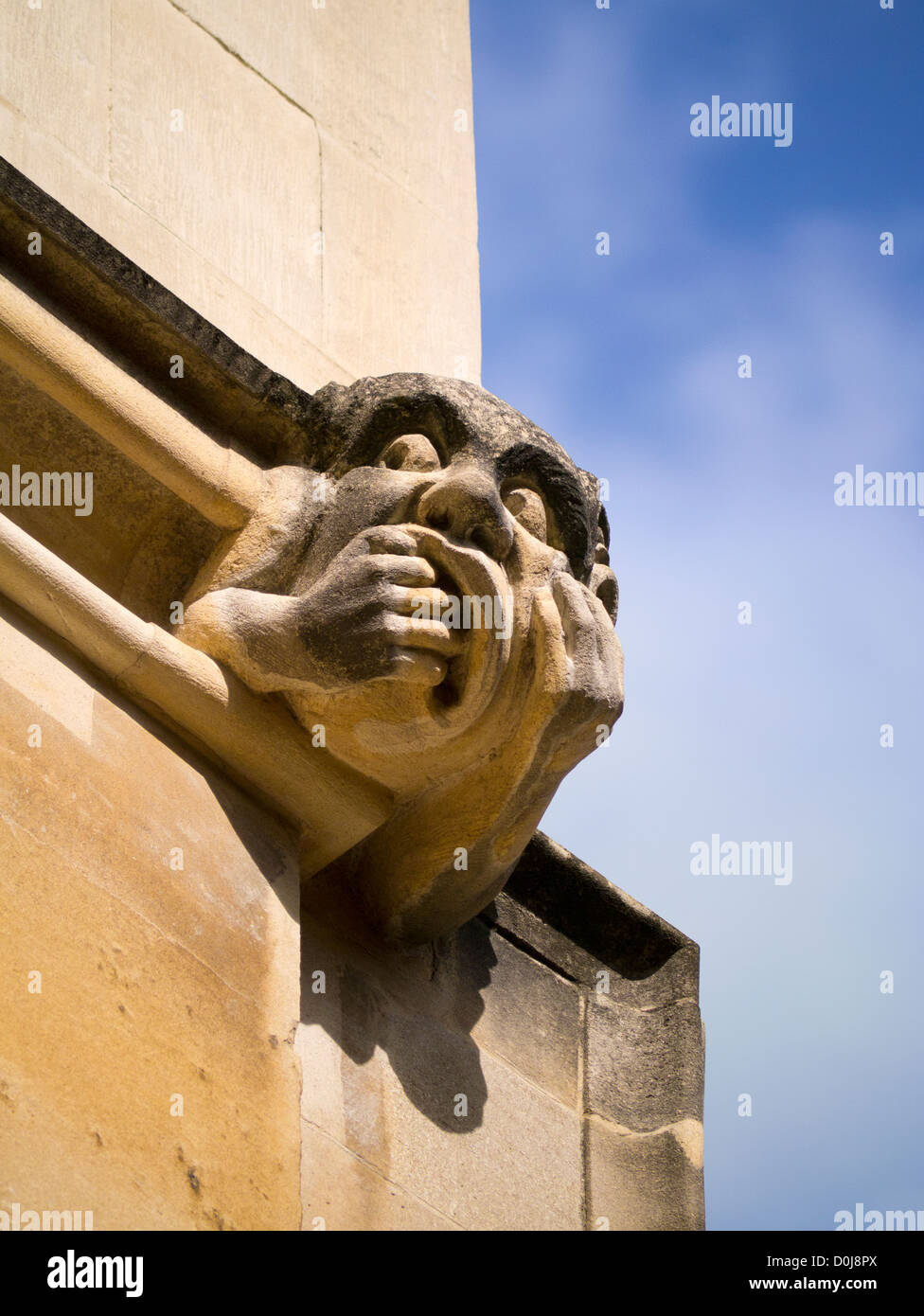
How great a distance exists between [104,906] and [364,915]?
92cm

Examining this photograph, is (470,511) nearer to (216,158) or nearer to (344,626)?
(344,626)

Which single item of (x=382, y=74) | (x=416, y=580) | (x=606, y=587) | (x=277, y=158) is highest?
(x=382, y=74)

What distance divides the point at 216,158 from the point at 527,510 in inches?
48.4

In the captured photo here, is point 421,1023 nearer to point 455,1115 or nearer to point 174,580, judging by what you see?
point 455,1115

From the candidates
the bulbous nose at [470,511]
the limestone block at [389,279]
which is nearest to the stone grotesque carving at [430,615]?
the bulbous nose at [470,511]

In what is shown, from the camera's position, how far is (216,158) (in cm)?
411

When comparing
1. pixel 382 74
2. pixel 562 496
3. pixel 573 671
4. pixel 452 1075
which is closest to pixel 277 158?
pixel 382 74

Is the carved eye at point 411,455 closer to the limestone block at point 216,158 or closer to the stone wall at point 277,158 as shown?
the stone wall at point 277,158

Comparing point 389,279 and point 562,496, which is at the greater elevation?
point 389,279

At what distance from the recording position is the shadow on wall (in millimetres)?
3328

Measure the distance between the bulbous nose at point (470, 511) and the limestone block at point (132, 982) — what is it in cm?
58

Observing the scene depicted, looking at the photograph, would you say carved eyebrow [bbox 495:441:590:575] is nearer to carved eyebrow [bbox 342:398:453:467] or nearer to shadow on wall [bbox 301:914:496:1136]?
carved eyebrow [bbox 342:398:453:467]

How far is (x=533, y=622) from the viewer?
10.7ft
